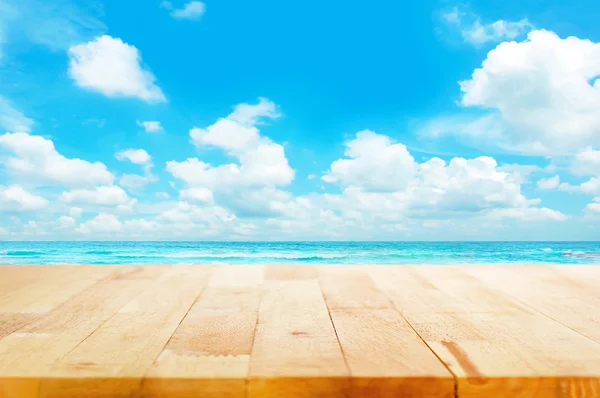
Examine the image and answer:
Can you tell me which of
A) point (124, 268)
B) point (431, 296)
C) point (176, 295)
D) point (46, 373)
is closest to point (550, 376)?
point (431, 296)

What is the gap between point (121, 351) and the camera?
1493mm

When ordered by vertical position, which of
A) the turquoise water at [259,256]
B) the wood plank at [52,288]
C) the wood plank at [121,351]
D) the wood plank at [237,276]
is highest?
the wood plank at [237,276]

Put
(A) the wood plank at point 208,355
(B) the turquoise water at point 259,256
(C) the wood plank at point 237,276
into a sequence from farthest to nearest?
(B) the turquoise water at point 259,256 < (C) the wood plank at point 237,276 < (A) the wood plank at point 208,355

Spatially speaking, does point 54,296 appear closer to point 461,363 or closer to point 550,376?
point 461,363

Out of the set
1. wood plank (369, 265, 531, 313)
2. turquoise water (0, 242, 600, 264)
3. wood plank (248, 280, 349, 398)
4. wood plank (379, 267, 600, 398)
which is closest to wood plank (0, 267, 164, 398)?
wood plank (248, 280, 349, 398)

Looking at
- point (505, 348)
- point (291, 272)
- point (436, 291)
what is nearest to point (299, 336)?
point (505, 348)

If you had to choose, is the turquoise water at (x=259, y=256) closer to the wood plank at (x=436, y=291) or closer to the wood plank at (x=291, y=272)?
the wood plank at (x=291, y=272)

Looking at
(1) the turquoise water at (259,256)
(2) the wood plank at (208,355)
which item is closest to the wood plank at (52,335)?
(2) the wood plank at (208,355)

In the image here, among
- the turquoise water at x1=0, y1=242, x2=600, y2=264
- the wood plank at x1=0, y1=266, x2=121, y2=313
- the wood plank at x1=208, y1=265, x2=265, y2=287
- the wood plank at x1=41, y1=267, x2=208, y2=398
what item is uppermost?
the wood plank at x1=208, y1=265, x2=265, y2=287

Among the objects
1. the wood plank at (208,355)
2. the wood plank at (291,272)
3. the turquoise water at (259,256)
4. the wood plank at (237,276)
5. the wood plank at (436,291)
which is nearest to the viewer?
the wood plank at (208,355)

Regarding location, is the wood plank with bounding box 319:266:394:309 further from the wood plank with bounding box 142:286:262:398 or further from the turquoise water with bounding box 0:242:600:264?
the turquoise water with bounding box 0:242:600:264

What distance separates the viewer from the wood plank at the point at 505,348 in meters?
1.25

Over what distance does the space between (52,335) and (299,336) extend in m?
1.05

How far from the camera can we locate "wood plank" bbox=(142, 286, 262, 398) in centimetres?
123
